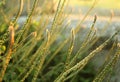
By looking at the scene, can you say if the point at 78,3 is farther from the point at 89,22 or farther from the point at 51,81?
the point at 51,81

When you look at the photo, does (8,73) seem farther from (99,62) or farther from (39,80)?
(99,62)

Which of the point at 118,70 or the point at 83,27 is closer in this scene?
the point at 118,70

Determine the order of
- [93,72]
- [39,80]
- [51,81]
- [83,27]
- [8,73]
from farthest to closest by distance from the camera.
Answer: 1. [83,27]
2. [93,72]
3. [51,81]
4. [39,80]
5. [8,73]

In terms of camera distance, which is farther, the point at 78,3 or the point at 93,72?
the point at 78,3

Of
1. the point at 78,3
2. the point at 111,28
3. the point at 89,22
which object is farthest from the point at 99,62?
the point at 78,3

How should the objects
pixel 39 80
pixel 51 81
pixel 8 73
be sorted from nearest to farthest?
1. pixel 8 73
2. pixel 39 80
3. pixel 51 81

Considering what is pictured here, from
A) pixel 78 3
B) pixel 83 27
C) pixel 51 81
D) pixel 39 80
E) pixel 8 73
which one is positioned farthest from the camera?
pixel 78 3

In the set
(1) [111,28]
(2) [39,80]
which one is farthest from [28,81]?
(1) [111,28]

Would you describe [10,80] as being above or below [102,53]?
above

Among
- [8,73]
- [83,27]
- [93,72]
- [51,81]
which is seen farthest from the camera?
[83,27]
